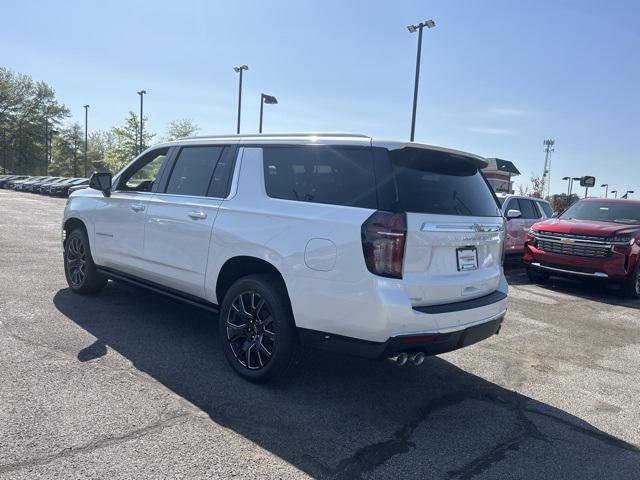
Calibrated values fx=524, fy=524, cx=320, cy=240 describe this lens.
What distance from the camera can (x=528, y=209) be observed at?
13.1 metres

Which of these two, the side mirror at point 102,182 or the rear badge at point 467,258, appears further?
the side mirror at point 102,182

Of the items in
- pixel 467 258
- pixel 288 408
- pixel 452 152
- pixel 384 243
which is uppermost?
pixel 452 152

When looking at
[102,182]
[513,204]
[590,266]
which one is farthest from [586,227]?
[102,182]

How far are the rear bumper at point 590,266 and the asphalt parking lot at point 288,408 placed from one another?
130 inches

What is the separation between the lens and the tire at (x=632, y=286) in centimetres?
910

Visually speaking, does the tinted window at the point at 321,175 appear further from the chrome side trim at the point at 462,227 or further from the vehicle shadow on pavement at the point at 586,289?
the vehicle shadow on pavement at the point at 586,289

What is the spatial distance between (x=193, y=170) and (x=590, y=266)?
23.9 ft

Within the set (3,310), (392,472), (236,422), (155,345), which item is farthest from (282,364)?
(3,310)

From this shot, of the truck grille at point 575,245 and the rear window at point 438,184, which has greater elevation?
the rear window at point 438,184

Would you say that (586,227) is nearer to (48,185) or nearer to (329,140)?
(329,140)

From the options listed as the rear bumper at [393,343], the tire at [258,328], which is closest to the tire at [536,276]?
the rear bumper at [393,343]

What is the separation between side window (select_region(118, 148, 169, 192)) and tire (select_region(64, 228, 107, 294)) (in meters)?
0.96

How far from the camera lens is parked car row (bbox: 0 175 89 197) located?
38.0 metres

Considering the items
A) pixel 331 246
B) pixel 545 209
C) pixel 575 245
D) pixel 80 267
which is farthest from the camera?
pixel 545 209
